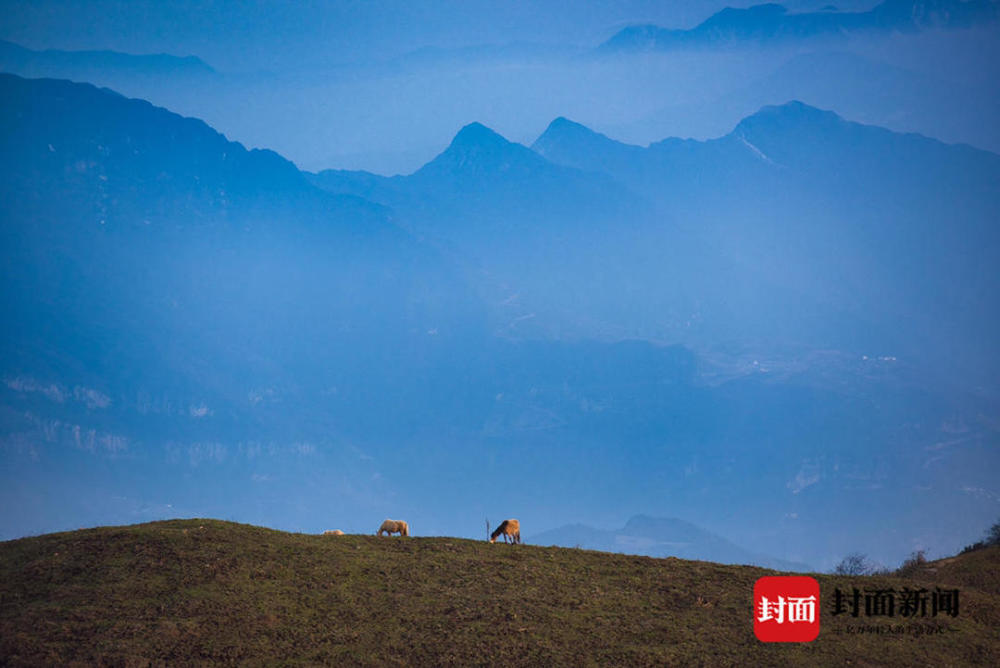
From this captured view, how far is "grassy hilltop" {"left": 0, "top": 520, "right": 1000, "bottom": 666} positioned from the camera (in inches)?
1103

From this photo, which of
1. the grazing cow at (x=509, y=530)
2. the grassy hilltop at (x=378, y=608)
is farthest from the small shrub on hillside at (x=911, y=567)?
the grazing cow at (x=509, y=530)

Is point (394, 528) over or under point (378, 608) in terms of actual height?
over

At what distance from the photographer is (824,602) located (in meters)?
33.7

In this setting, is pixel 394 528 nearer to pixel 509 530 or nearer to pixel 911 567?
pixel 509 530

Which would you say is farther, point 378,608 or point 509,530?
point 509,530

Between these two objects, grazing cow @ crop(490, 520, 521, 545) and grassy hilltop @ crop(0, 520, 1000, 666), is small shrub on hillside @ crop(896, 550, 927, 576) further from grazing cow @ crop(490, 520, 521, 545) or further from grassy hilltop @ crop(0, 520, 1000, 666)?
grazing cow @ crop(490, 520, 521, 545)

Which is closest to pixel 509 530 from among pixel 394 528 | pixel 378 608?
pixel 394 528

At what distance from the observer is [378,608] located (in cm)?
3142

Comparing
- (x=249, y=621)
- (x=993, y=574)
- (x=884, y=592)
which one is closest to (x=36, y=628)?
(x=249, y=621)

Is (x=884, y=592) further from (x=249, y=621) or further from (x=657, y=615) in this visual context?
(x=249, y=621)

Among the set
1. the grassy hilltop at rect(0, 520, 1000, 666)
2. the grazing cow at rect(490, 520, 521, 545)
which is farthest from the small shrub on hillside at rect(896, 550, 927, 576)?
the grazing cow at rect(490, 520, 521, 545)

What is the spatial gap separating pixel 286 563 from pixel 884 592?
24.8 meters

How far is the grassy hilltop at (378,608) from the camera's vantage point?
91.9 feet

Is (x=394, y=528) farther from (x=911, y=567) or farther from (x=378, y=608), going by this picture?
(x=911, y=567)
